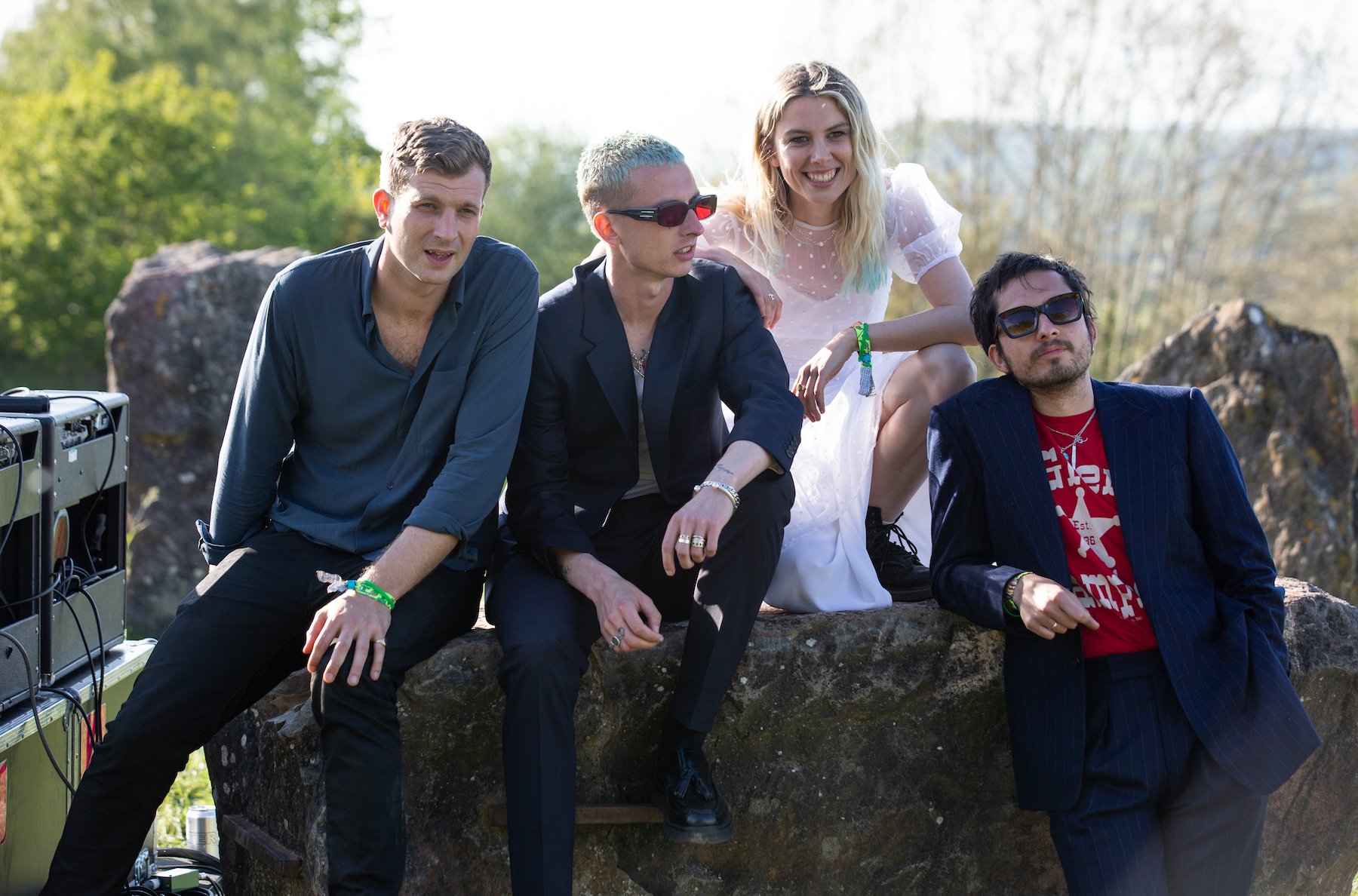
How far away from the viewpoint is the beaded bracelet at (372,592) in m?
2.70

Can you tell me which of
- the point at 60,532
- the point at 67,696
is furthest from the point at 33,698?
the point at 60,532

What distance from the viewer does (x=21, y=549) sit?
3016mm

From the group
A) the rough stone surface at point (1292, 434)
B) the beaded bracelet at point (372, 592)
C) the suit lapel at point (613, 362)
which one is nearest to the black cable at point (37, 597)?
the beaded bracelet at point (372, 592)

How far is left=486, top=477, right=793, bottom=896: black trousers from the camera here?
8.74 feet

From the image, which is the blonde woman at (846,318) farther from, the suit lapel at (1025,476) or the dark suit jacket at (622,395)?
the suit lapel at (1025,476)

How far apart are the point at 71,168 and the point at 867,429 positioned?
15006mm

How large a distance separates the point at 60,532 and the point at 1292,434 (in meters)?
5.08

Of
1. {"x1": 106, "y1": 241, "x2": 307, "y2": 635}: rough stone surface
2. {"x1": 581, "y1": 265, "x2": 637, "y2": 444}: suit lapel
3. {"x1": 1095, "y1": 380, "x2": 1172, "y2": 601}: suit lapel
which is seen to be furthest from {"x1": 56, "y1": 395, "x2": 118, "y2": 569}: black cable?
{"x1": 106, "y1": 241, "x2": 307, "y2": 635}: rough stone surface

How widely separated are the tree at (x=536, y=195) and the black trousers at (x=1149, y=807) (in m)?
27.2

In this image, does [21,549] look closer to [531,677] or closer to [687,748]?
[531,677]

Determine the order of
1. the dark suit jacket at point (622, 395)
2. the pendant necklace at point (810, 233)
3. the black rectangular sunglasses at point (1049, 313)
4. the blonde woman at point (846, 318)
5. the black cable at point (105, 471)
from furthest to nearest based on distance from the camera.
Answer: the pendant necklace at point (810, 233)
the blonde woman at point (846, 318)
the black cable at point (105, 471)
the dark suit jacket at point (622, 395)
the black rectangular sunglasses at point (1049, 313)

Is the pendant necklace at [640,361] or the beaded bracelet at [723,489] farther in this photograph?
the pendant necklace at [640,361]

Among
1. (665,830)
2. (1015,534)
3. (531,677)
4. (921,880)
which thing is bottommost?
(921,880)

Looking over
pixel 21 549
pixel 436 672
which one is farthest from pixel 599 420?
pixel 21 549
